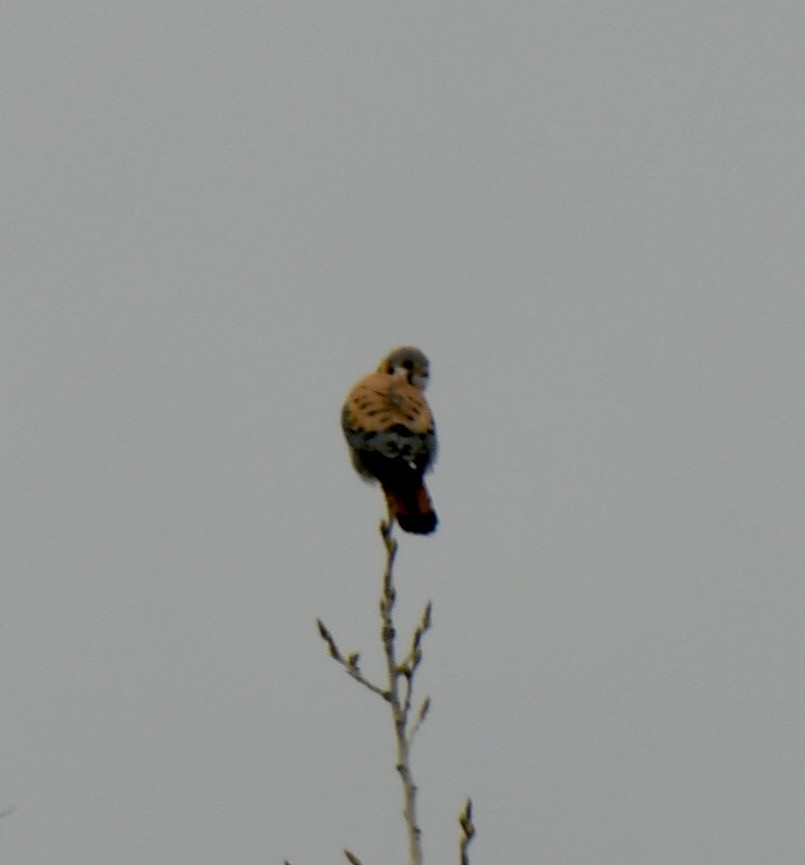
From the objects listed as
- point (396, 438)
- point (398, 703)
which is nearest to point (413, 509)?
point (396, 438)

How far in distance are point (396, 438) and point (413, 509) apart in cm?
57

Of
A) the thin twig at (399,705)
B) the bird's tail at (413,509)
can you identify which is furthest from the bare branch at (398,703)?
the bird's tail at (413,509)

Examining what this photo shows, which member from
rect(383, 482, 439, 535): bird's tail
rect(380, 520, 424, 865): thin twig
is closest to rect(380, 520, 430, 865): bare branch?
rect(380, 520, 424, 865): thin twig

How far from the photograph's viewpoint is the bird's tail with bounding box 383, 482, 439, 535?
8.98 meters

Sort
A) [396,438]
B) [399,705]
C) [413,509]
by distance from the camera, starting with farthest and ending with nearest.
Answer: [396,438] < [413,509] < [399,705]

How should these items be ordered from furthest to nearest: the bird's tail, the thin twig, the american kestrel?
the american kestrel
the bird's tail
the thin twig

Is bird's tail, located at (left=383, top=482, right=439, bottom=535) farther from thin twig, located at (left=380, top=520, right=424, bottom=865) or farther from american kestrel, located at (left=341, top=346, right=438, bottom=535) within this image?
thin twig, located at (left=380, top=520, right=424, bottom=865)

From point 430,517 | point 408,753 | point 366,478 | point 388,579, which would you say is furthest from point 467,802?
point 366,478

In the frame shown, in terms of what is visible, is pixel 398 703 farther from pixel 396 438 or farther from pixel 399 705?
pixel 396 438

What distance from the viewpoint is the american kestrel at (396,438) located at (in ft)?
29.8

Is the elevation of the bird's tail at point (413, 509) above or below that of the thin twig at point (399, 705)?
above

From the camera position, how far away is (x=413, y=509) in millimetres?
9109

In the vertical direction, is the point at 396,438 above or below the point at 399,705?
above

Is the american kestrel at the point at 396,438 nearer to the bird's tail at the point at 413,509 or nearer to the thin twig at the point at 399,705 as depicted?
the bird's tail at the point at 413,509
